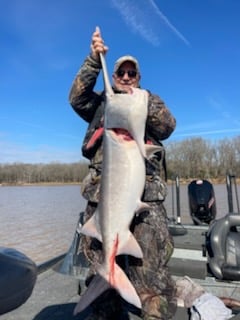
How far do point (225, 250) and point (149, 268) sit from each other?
1599 mm

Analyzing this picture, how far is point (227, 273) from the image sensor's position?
409 cm

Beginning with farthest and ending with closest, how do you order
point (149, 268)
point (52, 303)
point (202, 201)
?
point (202, 201) < point (52, 303) < point (149, 268)

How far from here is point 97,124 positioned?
301 cm

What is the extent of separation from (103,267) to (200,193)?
4.13 metres

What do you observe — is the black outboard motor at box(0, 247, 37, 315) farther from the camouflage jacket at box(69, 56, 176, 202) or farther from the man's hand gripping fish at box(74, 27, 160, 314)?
the camouflage jacket at box(69, 56, 176, 202)

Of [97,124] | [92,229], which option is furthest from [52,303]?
[97,124]

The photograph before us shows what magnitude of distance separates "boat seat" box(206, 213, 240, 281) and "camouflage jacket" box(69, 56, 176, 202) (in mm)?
1442

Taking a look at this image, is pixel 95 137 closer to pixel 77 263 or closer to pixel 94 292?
pixel 94 292

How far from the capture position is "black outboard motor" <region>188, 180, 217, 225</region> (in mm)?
6309

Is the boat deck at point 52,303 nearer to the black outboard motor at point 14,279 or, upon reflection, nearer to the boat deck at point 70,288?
the boat deck at point 70,288

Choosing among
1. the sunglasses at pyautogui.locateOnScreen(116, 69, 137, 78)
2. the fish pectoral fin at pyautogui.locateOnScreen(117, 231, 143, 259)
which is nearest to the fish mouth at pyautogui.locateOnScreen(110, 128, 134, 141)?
the fish pectoral fin at pyautogui.locateOnScreen(117, 231, 143, 259)

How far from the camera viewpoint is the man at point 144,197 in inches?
111

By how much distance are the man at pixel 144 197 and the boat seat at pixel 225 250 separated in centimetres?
134

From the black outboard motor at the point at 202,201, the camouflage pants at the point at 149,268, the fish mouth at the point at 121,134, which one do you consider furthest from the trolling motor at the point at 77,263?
the black outboard motor at the point at 202,201
